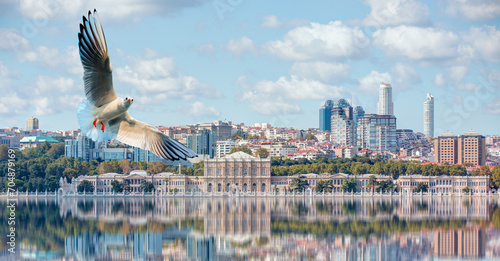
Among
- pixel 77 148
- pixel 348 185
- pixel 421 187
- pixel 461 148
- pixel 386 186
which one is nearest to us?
pixel 348 185

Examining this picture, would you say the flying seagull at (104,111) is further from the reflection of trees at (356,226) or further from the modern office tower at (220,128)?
the modern office tower at (220,128)

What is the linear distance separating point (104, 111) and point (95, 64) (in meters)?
0.44

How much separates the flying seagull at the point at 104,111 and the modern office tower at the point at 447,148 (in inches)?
3755

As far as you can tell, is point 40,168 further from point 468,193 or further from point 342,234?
point 342,234

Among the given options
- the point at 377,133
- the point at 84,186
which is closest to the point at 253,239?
the point at 84,186

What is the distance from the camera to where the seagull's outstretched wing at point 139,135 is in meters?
5.62

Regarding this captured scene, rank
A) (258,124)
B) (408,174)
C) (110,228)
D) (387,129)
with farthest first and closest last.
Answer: (258,124) < (387,129) < (408,174) < (110,228)

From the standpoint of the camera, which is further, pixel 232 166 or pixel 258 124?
pixel 258 124

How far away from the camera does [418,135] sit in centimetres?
15212

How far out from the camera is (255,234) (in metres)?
33.5

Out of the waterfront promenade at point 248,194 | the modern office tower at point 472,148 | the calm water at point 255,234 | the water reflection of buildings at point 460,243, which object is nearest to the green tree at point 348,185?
the waterfront promenade at point 248,194

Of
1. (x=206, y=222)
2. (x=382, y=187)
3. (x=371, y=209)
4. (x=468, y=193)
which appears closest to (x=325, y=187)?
(x=382, y=187)

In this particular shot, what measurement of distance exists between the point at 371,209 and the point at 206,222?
13.3m

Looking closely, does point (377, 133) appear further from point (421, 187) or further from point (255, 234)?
point (255, 234)
